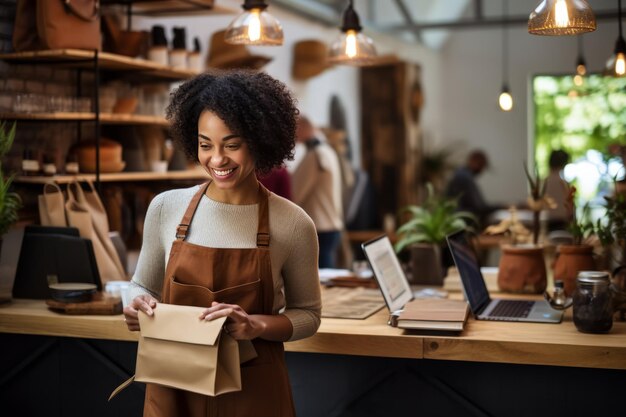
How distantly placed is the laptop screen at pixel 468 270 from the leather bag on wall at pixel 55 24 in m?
2.10

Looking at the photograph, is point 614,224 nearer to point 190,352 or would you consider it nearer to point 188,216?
point 188,216

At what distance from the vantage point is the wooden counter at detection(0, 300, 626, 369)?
309 cm

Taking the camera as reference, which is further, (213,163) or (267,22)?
(267,22)

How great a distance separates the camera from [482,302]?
390 cm

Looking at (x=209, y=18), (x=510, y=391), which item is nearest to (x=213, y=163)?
(x=510, y=391)

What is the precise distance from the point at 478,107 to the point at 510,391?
10969 millimetres

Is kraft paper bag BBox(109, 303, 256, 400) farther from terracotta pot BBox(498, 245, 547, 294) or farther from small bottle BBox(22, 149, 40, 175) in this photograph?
small bottle BBox(22, 149, 40, 175)

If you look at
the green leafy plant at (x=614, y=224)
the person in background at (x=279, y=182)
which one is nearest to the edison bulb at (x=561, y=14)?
the green leafy plant at (x=614, y=224)

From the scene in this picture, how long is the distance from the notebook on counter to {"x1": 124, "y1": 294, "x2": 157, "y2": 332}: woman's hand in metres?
1.02

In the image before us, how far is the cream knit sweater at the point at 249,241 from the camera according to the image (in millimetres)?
2715

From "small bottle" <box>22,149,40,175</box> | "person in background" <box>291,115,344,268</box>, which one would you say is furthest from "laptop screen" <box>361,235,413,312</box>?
"person in background" <box>291,115,344,268</box>

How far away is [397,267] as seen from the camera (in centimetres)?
408

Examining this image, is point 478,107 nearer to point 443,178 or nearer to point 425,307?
point 443,178

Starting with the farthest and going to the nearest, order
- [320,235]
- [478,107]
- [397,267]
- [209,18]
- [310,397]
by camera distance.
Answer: [478,107]
[320,235]
[209,18]
[397,267]
[310,397]
